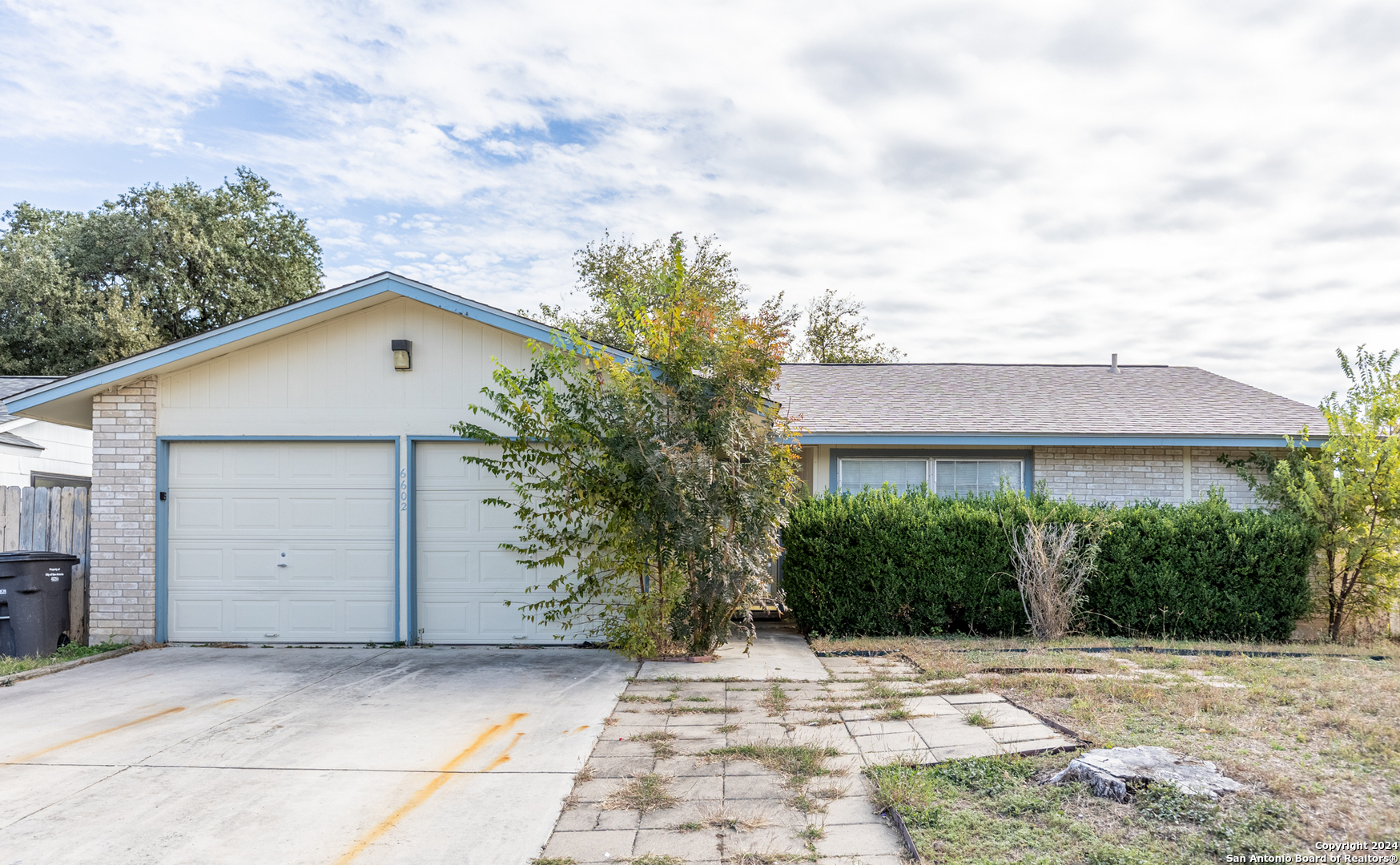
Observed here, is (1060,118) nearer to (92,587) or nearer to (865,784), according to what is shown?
(865,784)

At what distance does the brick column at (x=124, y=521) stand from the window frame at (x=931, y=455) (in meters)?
8.08

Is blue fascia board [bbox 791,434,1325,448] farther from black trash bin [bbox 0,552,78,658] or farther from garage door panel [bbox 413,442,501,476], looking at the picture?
black trash bin [bbox 0,552,78,658]

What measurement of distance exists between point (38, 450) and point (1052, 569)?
15206mm

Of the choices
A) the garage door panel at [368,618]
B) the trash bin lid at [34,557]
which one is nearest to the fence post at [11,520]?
the trash bin lid at [34,557]

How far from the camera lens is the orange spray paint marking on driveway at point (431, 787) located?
3.67m

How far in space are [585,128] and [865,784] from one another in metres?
13.0

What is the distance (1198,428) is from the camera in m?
10.5

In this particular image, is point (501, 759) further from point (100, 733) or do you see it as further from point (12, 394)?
point (12, 394)

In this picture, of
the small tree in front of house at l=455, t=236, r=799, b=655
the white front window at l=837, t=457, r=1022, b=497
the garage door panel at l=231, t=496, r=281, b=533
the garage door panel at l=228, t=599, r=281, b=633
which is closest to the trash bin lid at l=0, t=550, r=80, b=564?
the garage door panel at l=231, t=496, r=281, b=533

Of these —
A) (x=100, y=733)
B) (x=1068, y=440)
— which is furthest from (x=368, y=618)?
(x=1068, y=440)

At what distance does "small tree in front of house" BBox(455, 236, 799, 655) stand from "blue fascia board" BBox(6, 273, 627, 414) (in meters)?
0.68

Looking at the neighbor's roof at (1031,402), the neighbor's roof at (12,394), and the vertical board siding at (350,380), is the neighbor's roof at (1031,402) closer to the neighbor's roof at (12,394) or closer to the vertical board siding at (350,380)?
the vertical board siding at (350,380)

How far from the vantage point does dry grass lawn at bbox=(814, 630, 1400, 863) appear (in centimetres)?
358

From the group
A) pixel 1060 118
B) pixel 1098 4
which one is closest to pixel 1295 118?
pixel 1060 118
